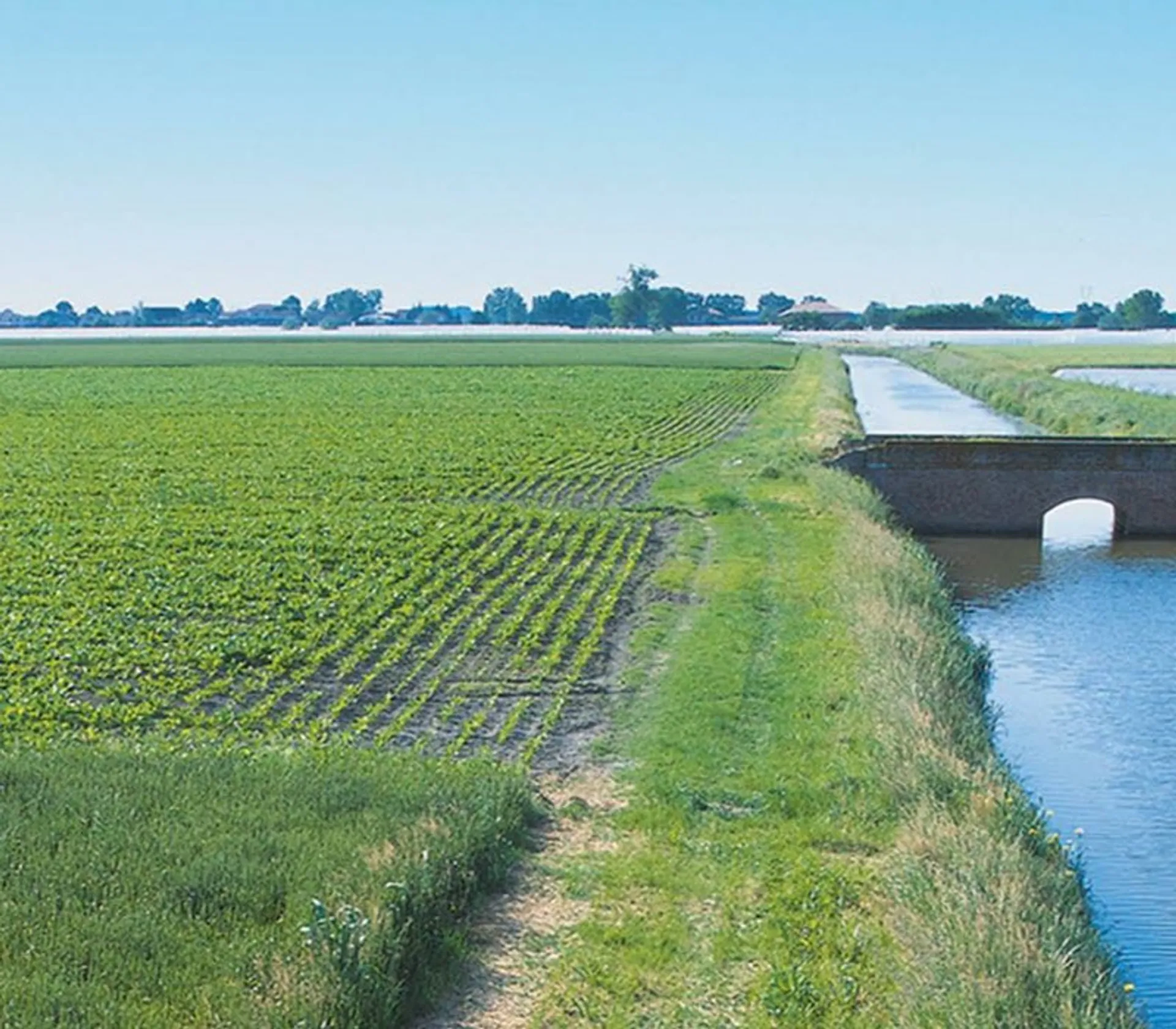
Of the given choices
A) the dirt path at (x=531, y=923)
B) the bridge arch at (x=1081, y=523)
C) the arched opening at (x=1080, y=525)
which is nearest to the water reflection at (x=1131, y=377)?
the arched opening at (x=1080, y=525)

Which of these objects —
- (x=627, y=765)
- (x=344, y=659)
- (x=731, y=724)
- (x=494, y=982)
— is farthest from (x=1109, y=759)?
(x=494, y=982)

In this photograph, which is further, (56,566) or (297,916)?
(56,566)

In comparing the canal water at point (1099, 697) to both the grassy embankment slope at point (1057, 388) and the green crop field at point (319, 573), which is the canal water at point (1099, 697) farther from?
the grassy embankment slope at point (1057, 388)

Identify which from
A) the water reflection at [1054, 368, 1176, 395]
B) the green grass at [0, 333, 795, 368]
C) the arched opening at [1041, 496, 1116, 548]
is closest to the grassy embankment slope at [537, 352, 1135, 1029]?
Result: the arched opening at [1041, 496, 1116, 548]

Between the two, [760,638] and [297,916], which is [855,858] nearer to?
[297,916]

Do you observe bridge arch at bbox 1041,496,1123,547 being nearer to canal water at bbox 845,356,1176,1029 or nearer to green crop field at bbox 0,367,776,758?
canal water at bbox 845,356,1176,1029

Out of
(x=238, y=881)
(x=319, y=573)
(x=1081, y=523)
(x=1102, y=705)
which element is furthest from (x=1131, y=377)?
(x=238, y=881)
